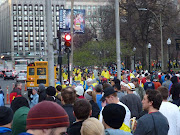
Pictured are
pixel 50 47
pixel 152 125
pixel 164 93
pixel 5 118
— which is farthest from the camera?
pixel 50 47

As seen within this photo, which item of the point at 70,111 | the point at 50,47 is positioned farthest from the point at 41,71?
the point at 70,111

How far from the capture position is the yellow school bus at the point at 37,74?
32.0 metres

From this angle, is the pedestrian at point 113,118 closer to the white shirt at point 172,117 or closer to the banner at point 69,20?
the white shirt at point 172,117

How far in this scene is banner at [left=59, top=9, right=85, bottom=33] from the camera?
98.2 feet

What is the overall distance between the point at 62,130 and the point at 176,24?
4594cm

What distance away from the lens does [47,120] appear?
3039mm

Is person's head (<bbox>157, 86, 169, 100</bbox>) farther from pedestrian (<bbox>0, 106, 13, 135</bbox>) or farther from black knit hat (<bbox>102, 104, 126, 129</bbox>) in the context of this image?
pedestrian (<bbox>0, 106, 13, 135</bbox>)

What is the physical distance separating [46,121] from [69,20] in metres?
27.4

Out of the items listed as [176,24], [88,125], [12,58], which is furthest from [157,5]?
[12,58]

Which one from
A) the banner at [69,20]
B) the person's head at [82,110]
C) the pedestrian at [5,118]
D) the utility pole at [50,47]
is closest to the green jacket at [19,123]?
the pedestrian at [5,118]

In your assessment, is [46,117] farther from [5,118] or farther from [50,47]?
[50,47]

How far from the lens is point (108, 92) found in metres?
7.14

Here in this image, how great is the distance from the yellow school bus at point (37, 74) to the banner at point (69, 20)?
12.5 ft

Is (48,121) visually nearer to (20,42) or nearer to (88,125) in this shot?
(88,125)
